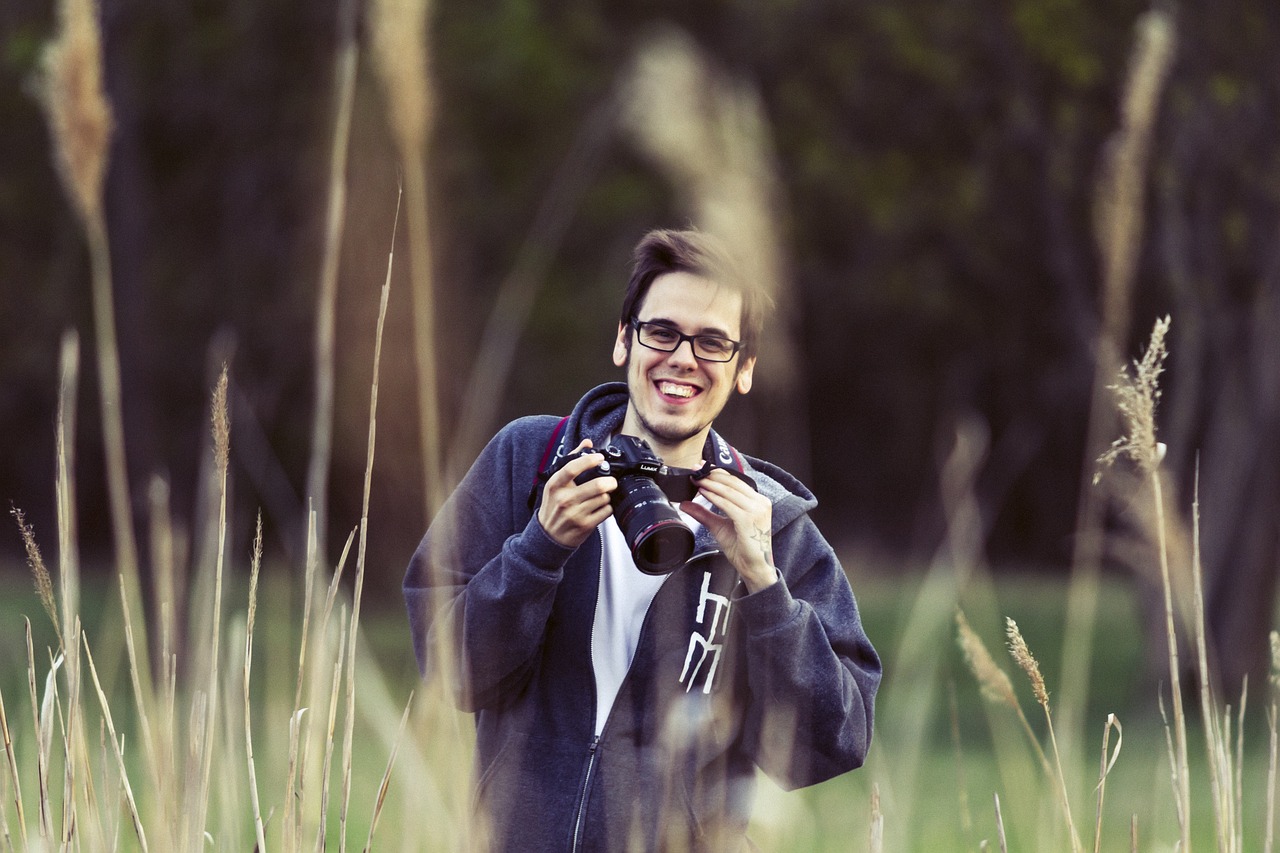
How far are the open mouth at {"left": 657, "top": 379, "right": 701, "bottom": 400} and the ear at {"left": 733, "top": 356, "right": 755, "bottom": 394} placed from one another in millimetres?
95

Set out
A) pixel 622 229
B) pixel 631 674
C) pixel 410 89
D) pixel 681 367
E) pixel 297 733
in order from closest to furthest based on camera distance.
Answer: pixel 410 89
pixel 297 733
pixel 681 367
pixel 631 674
pixel 622 229

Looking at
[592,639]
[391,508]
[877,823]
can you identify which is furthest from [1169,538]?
[391,508]

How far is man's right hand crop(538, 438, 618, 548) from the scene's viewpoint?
1.74 m

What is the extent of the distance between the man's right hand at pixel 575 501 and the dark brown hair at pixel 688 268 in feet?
0.73

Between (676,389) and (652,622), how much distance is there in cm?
31

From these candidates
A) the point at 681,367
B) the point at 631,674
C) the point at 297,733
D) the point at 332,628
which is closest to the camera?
the point at 297,733

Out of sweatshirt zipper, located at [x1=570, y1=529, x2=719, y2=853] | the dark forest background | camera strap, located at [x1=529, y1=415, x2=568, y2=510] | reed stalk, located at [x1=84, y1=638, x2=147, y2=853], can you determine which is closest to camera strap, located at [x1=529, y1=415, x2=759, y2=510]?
camera strap, located at [x1=529, y1=415, x2=568, y2=510]

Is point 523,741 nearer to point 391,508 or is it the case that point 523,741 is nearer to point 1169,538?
point 1169,538

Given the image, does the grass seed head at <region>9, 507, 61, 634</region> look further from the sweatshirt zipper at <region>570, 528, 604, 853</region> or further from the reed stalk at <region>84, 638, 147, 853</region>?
the sweatshirt zipper at <region>570, 528, 604, 853</region>

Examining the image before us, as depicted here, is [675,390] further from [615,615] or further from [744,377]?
[615,615]

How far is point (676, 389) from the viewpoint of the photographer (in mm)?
1827

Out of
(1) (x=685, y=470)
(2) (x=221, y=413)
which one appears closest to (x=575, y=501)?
(1) (x=685, y=470)

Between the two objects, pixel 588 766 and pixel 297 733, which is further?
pixel 588 766

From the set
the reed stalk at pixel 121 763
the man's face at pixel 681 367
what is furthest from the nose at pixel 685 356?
the reed stalk at pixel 121 763
